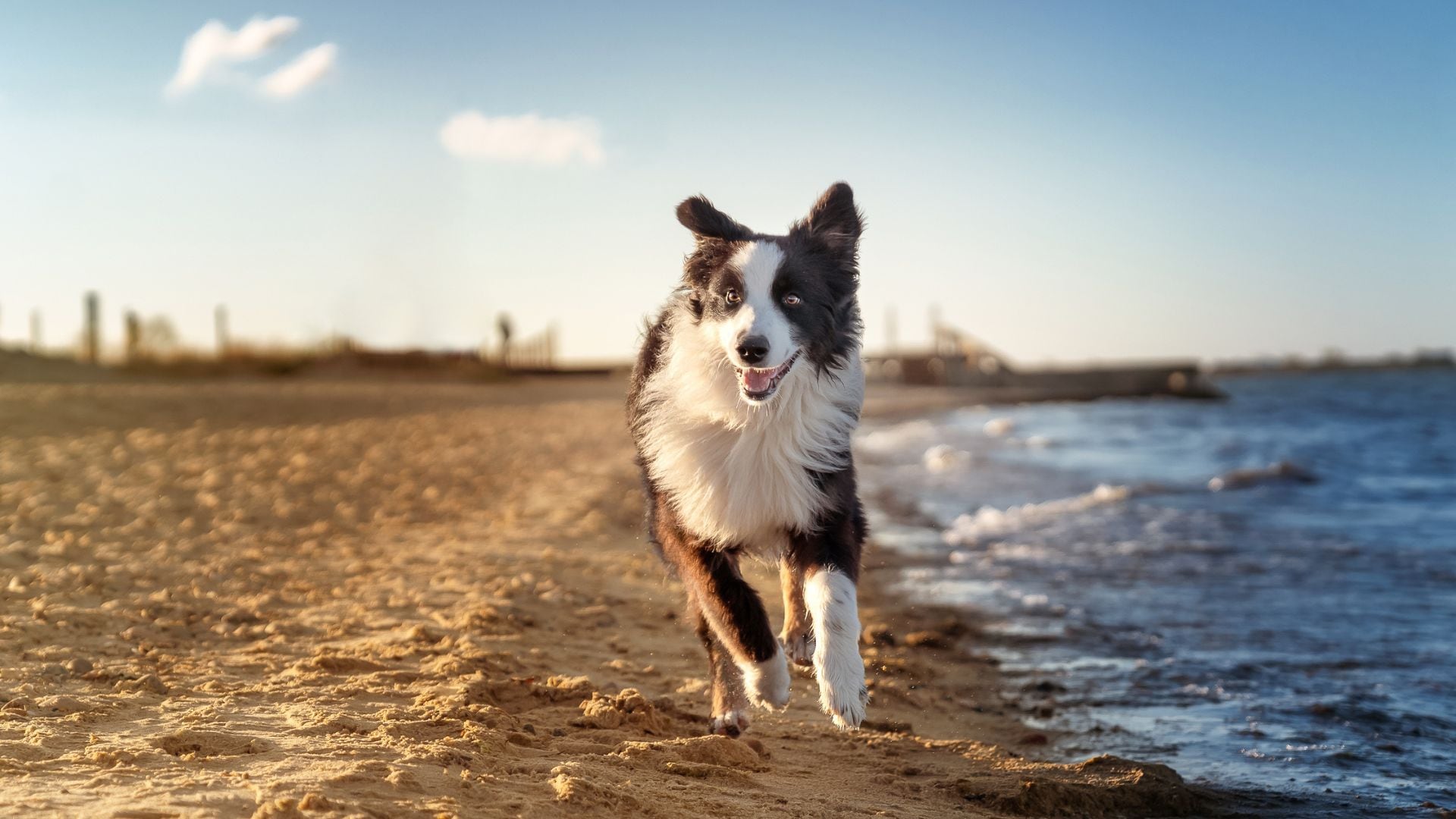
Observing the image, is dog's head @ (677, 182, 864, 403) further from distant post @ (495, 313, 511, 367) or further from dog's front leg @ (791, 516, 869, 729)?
distant post @ (495, 313, 511, 367)

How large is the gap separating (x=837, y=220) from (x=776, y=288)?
562 mm

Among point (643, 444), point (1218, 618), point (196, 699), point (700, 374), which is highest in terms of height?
point (700, 374)

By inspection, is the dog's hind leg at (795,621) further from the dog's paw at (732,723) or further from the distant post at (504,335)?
the distant post at (504,335)

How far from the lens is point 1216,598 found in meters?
7.75

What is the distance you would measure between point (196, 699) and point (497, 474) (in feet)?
28.9

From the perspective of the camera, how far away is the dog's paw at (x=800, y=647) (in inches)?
168

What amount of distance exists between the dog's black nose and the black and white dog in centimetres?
1

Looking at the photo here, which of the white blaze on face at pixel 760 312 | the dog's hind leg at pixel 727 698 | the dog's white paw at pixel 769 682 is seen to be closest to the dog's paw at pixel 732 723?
the dog's hind leg at pixel 727 698

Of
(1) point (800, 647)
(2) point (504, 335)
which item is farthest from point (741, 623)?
(2) point (504, 335)

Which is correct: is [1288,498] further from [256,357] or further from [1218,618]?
[256,357]

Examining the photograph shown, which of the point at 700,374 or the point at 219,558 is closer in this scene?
the point at 700,374

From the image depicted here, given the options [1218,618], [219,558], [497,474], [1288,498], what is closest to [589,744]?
[219,558]

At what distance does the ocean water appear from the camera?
4797 mm

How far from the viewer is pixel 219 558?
706 cm
